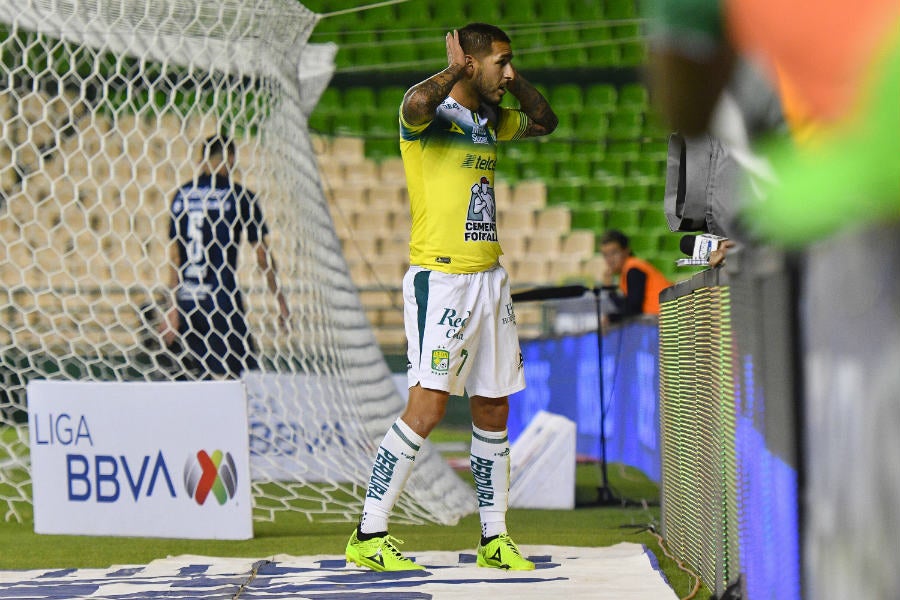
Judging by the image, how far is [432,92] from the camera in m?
3.18

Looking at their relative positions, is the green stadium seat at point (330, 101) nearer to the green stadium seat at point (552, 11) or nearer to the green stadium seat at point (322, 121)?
the green stadium seat at point (322, 121)

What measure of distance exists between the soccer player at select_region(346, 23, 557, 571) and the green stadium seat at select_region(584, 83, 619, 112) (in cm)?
948

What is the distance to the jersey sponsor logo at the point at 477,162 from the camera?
3.38 metres

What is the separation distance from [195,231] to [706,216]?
3084 millimetres

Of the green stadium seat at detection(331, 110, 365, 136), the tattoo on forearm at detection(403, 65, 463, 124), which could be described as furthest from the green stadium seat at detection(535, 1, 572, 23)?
the tattoo on forearm at detection(403, 65, 463, 124)

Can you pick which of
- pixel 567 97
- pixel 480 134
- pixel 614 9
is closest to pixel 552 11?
pixel 614 9

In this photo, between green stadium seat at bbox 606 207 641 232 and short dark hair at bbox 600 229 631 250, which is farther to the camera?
green stadium seat at bbox 606 207 641 232

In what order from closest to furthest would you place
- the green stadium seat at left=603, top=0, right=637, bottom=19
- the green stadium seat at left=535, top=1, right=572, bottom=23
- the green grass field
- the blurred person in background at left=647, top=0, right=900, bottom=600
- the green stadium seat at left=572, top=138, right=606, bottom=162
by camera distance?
the blurred person in background at left=647, top=0, right=900, bottom=600 → the green grass field → the green stadium seat at left=603, top=0, right=637, bottom=19 → the green stadium seat at left=535, top=1, right=572, bottom=23 → the green stadium seat at left=572, top=138, right=606, bottom=162

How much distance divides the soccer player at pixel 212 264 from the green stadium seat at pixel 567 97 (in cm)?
785

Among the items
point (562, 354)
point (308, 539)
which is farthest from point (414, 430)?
point (562, 354)

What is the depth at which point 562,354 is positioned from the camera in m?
7.93

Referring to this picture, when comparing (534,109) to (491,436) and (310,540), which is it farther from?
(310,540)

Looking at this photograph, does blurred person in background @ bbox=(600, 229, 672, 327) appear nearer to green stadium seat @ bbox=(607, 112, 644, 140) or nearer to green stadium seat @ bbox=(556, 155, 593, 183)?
green stadium seat @ bbox=(556, 155, 593, 183)

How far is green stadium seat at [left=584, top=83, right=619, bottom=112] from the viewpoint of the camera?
12703 mm
